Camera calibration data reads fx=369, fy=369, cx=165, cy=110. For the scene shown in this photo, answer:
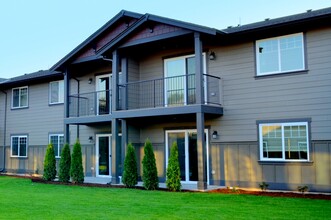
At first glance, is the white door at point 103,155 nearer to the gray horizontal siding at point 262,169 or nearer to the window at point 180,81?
the window at point 180,81

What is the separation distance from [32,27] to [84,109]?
2231 centimetres

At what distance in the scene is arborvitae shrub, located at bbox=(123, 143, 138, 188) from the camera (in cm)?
1331

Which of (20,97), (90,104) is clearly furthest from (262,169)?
(20,97)

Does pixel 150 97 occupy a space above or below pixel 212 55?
below

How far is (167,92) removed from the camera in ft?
48.2

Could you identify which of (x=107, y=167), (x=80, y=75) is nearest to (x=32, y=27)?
(x=80, y=75)

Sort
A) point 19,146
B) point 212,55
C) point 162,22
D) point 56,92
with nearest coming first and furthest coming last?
1. point 162,22
2. point 212,55
3. point 56,92
4. point 19,146

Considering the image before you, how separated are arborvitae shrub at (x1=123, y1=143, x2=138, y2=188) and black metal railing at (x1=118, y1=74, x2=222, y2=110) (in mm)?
1982

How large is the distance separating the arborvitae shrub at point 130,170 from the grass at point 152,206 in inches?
68.3

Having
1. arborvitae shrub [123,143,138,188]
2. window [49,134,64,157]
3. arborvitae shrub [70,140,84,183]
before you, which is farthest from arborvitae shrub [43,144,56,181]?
arborvitae shrub [123,143,138,188]

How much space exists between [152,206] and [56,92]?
1207 cm

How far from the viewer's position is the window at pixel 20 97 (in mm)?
20922

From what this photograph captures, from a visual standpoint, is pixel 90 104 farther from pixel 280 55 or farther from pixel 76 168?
pixel 280 55

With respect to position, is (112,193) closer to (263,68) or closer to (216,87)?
(216,87)
